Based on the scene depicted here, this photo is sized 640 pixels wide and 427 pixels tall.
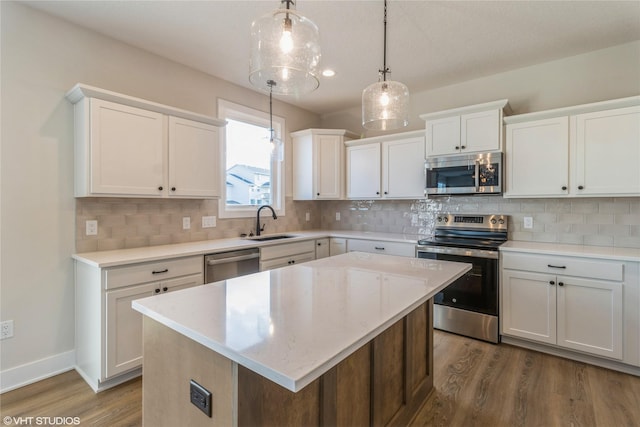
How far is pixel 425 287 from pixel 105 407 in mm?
2108

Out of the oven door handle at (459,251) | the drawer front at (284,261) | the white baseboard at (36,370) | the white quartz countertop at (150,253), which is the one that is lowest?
the white baseboard at (36,370)

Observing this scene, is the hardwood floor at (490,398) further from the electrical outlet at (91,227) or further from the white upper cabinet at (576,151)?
the white upper cabinet at (576,151)

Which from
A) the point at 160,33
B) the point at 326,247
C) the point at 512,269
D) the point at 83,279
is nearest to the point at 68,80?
the point at 160,33

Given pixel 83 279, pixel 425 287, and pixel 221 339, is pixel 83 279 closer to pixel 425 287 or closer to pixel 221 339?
pixel 221 339

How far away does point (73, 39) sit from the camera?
2416 millimetres

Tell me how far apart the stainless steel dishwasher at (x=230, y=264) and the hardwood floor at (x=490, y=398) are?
926 mm

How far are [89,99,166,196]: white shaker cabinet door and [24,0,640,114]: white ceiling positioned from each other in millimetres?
687

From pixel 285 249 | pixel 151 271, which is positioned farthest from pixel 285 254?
pixel 151 271

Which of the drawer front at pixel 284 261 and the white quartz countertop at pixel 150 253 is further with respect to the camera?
the drawer front at pixel 284 261

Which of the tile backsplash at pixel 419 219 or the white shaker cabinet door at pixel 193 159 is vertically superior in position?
the white shaker cabinet door at pixel 193 159

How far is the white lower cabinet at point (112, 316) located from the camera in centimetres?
207

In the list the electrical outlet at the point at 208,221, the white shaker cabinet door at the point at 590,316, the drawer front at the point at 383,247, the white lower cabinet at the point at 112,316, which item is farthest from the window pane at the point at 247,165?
the white shaker cabinet door at the point at 590,316

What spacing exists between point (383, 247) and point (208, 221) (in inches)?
76.4

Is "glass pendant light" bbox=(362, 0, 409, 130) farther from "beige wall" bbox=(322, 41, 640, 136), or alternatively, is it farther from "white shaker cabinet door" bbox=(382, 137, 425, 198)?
"beige wall" bbox=(322, 41, 640, 136)
